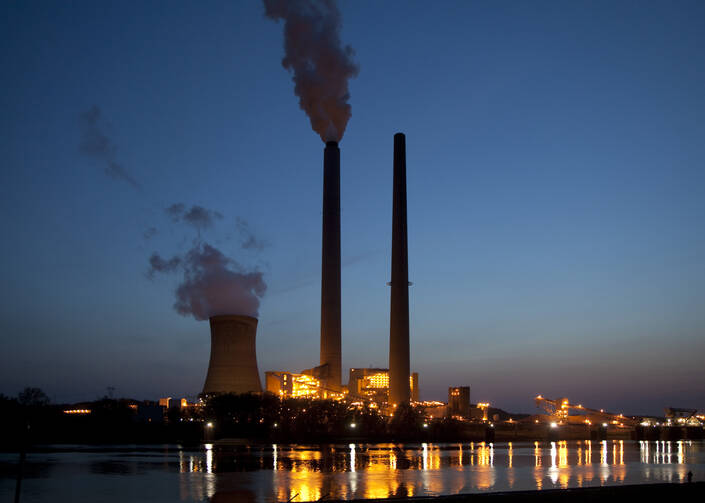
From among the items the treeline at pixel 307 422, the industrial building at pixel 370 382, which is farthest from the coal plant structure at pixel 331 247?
the industrial building at pixel 370 382

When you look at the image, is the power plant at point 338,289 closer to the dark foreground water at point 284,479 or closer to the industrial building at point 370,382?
the industrial building at point 370,382

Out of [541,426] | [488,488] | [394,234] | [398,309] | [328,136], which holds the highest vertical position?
[328,136]

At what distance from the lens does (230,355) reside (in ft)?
238

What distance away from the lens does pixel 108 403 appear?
11831 cm

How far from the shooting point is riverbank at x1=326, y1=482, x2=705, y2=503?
17.3m

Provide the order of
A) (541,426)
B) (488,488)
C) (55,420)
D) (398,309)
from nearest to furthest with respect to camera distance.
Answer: (488,488), (55,420), (398,309), (541,426)

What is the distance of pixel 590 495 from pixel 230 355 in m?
57.4

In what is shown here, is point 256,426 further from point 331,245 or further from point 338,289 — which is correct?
point 331,245

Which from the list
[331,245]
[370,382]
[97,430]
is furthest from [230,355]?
[370,382]

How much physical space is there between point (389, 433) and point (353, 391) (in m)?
68.2

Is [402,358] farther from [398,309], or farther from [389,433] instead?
[389,433]

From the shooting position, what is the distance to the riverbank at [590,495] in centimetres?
1734

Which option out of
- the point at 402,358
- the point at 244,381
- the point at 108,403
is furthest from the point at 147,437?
the point at 108,403

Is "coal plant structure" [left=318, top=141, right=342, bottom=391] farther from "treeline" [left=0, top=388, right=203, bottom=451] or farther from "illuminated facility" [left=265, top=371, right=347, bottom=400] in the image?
"treeline" [left=0, top=388, right=203, bottom=451]
